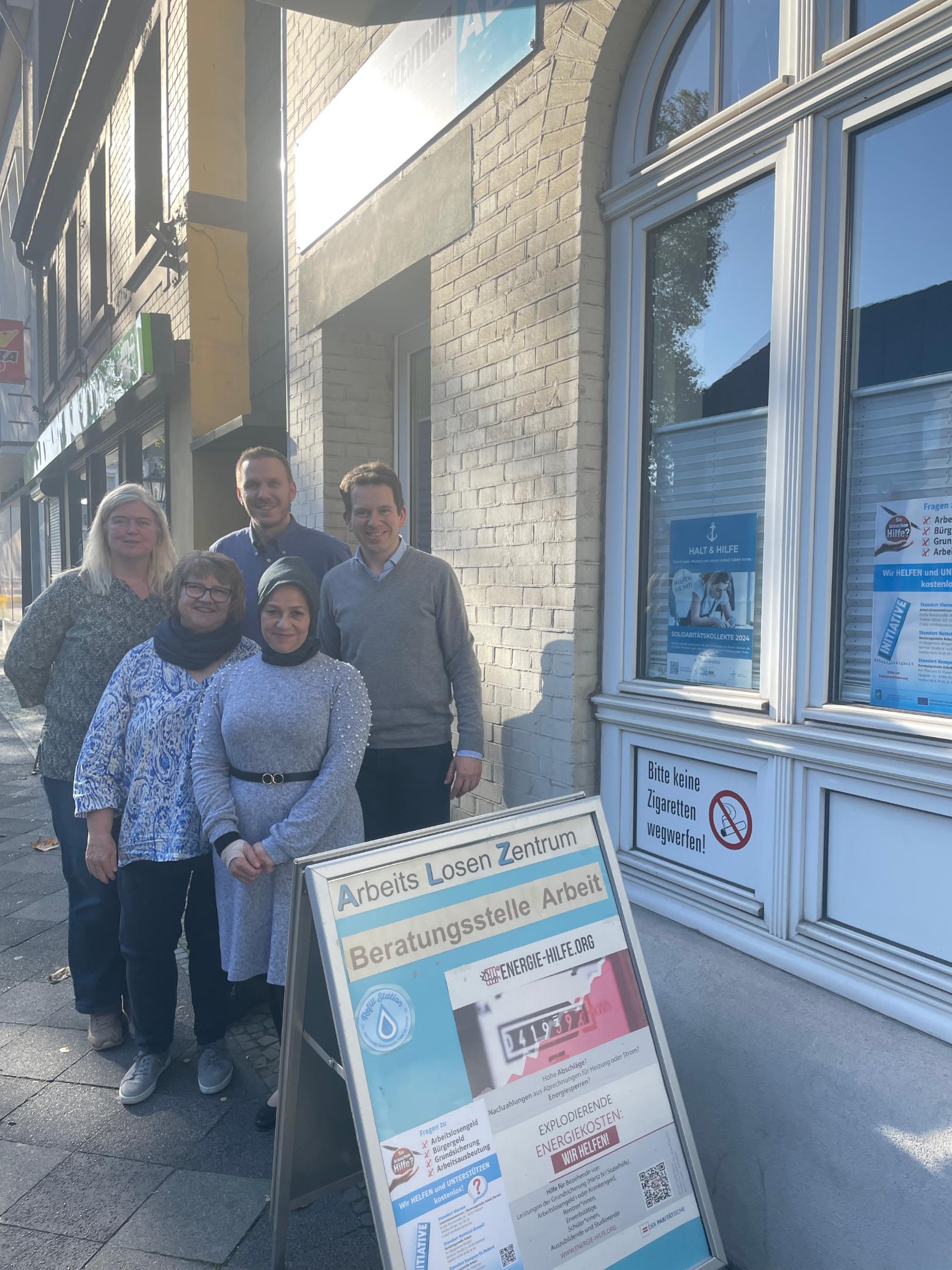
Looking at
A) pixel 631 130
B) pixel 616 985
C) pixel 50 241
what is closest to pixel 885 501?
pixel 616 985

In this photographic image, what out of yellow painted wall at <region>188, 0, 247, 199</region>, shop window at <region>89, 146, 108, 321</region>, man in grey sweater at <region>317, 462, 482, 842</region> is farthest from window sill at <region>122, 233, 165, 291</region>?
man in grey sweater at <region>317, 462, 482, 842</region>

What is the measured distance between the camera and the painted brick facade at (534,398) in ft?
10.7

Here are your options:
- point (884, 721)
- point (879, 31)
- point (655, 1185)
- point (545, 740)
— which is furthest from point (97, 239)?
point (655, 1185)

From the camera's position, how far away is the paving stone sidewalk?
7.68 ft

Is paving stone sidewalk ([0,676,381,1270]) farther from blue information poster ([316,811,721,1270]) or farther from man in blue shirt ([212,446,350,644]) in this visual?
man in blue shirt ([212,446,350,644])

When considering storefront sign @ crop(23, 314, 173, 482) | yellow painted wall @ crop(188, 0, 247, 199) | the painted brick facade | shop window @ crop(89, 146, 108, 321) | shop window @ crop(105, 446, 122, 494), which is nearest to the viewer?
the painted brick facade

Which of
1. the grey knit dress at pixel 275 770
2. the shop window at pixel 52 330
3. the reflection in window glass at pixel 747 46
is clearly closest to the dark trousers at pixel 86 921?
the grey knit dress at pixel 275 770

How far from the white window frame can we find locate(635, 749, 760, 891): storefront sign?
56 mm

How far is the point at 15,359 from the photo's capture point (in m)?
18.1

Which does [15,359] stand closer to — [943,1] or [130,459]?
[130,459]

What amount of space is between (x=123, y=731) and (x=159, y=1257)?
4.93ft

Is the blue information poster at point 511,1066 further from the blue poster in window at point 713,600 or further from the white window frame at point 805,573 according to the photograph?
the blue poster in window at point 713,600

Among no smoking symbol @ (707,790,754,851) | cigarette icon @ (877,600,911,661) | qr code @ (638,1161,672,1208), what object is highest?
cigarette icon @ (877,600,911,661)

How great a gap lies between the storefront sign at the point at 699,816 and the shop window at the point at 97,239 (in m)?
11.5
